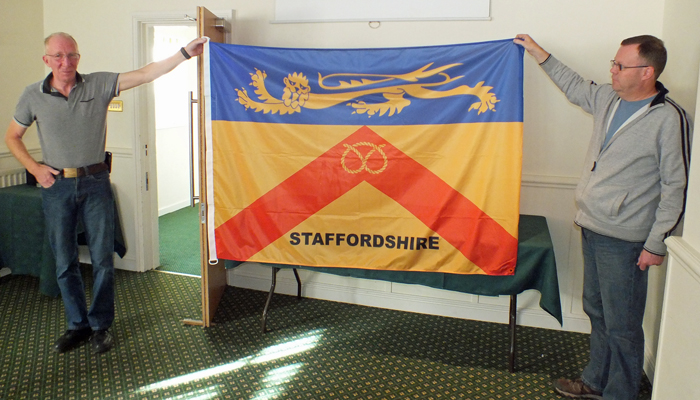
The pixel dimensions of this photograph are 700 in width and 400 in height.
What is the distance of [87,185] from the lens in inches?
107

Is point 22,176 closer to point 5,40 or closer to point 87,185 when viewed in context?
point 5,40

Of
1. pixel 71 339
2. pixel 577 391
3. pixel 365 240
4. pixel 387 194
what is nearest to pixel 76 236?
pixel 71 339

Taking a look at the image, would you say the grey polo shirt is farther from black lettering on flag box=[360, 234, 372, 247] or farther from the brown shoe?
the brown shoe

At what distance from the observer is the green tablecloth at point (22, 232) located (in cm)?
352

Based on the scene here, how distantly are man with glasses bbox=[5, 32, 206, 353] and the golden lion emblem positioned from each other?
39cm

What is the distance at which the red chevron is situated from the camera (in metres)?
2.66

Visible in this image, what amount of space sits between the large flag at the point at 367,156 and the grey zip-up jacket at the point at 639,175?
1.32 feet

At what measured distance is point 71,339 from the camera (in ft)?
9.19

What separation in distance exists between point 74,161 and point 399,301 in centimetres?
187

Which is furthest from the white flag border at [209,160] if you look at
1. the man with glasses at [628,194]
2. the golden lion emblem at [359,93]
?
the man with glasses at [628,194]

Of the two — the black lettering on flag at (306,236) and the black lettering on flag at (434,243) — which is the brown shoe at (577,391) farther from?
the black lettering on flag at (306,236)

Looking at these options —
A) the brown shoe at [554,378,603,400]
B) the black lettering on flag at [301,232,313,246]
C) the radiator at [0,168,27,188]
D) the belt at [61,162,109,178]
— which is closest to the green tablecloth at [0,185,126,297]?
the radiator at [0,168,27,188]

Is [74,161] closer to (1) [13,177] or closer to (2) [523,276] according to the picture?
(1) [13,177]

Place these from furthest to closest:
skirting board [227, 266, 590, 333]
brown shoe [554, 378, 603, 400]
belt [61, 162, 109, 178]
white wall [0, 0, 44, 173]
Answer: white wall [0, 0, 44, 173]
skirting board [227, 266, 590, 333]
belt [61, 162, 109, 178]
brown shoe [554, 378, 603, 400]
